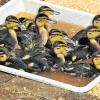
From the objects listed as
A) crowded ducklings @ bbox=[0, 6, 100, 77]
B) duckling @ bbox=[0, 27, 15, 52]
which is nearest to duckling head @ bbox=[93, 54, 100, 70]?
crowded ducklings @ bbox=[0, 6, 100, 77]

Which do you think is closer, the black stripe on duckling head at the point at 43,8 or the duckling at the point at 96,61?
the duckling at the point at 96,61

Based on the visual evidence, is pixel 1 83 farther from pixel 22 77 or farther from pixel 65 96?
pixel 65 96

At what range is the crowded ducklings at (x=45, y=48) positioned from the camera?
5.45 metres

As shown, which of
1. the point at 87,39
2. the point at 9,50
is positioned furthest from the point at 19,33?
the point at 87,39

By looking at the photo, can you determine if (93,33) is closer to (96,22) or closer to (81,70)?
(96,22)

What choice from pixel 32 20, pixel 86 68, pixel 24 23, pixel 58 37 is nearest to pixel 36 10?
pixel 32 20

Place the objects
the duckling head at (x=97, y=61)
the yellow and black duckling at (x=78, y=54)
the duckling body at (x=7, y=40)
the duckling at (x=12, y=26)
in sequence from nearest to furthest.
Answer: the duckling head at (x=97, y=61), the yellow and black duckling at (x=78, y=54), the duckling body at (x=7, y=40), the duckling at (x=12, y=26)

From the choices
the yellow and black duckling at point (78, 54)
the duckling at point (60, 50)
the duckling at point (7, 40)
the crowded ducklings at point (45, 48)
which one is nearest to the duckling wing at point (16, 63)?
the crowded ducklings at point (45, 48)

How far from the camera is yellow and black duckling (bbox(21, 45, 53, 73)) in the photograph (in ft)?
17.9

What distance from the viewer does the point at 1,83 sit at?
17.6 ft

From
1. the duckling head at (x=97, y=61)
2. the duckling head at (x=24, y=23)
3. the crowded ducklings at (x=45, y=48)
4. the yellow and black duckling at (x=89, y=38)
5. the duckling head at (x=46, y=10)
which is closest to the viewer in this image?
the duckling head at (x=97, y=61)

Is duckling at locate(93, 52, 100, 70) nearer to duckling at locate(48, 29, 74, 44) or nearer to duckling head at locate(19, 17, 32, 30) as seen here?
duckling at locate(48, 29, 74, 44)

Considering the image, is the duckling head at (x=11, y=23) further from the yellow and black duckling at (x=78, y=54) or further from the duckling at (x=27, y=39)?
the yellow and black duckling at (x=78, y=54)

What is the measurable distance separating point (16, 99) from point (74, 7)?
2.16m
